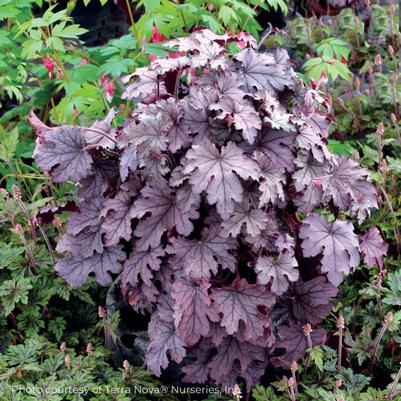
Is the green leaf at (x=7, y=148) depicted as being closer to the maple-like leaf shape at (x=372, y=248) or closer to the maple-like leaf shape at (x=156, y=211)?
the maple-like leaf shape at (x=156, y=211)

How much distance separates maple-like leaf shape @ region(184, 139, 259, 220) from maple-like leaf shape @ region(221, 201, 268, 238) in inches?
2.5

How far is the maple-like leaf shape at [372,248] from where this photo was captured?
7.09 feet

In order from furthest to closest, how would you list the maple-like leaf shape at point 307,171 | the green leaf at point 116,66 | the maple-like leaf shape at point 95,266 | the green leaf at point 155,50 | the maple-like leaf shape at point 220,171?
the green leaf at point 155,50 < the green leaf at point 116,66 < the maple-like leaf shape at point 95,266 < the maple-like leaf shape at point 307,171 < the maple-like leaf shape at point 220,171

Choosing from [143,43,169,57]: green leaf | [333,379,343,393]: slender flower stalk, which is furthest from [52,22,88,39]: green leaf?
[333,379,343,393]: slender flower stalk

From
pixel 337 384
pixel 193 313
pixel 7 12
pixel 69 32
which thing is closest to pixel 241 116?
pixel 193 313

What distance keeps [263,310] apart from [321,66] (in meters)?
1.67

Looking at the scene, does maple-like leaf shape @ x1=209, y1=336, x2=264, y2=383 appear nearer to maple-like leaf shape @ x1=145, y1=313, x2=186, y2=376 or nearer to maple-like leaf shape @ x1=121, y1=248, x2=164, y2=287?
maple-like leaf shape @ x1=145, y1=313, x2=186, y2=376

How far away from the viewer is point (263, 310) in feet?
6.49

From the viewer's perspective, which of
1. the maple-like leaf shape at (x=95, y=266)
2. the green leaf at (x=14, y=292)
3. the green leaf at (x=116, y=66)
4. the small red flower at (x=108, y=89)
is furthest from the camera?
the small red flower at (x=108, y=89)

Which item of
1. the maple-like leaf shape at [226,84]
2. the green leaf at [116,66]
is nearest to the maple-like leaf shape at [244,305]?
the maple-like leaf shape at [226,84]

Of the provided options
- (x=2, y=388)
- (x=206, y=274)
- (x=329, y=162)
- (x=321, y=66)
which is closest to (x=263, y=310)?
(x=206, y=274)

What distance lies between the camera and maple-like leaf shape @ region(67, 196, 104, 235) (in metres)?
2.17

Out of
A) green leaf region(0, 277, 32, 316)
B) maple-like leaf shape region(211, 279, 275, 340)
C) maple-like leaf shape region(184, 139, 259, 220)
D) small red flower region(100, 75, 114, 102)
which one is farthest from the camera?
small red flower region(100, 75, 114, 102)

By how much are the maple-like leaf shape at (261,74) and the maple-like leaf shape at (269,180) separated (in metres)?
0.29
